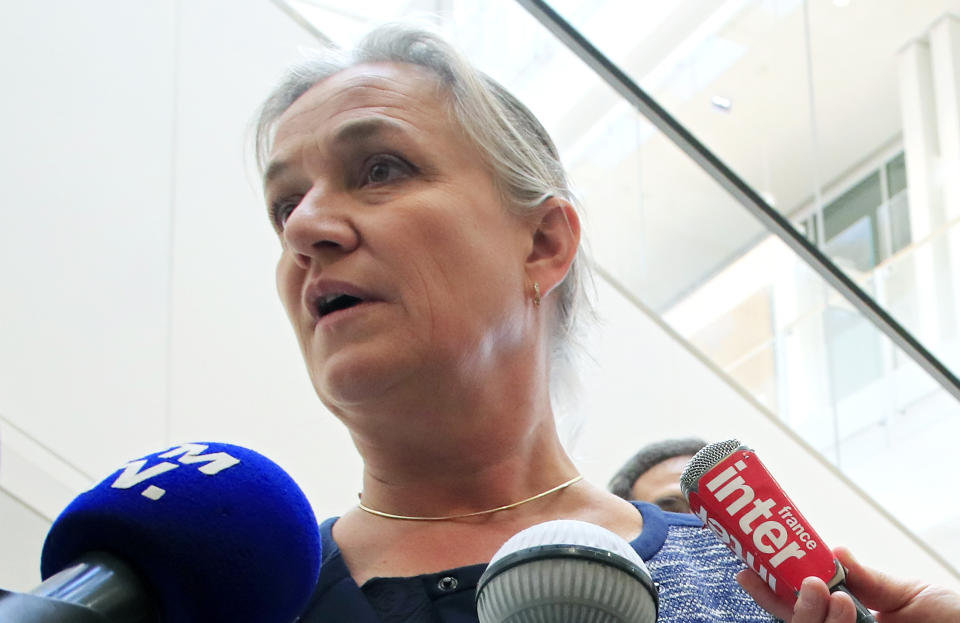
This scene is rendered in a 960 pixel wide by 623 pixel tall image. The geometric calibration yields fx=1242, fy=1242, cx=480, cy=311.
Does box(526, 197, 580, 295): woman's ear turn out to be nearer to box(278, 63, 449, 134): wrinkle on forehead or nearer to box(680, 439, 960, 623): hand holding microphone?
box(278, 63, 449, 134): wrinkle on forehead

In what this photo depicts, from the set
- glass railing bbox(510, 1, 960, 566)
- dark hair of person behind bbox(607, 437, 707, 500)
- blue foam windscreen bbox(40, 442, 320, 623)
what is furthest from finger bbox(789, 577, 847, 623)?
glass railing bbox(510, 1, 960, 566)

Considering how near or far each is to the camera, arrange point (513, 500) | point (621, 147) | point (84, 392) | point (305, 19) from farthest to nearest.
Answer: point (621, 147) < point (305, 19) < point (84, 392) < point (513, 500)

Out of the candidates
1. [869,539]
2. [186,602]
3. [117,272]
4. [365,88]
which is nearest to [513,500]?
[365,88]

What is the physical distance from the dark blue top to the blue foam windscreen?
0.79 ft

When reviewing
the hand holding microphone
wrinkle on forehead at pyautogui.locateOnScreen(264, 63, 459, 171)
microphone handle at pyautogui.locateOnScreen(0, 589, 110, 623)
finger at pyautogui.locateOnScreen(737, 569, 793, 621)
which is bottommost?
finger at pyautogui.locateOnScreen(737, 569, 793, 621)

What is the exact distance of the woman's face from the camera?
114 cm

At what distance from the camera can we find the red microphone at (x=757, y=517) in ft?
3.05

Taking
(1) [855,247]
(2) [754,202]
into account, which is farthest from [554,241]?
(1) [855,247]

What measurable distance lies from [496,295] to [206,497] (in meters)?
0.50

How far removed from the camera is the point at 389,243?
1168 millimetres

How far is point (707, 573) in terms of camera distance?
45.9 inches

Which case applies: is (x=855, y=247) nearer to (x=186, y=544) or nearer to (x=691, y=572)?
(x=691, y=572)

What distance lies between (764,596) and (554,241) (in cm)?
50

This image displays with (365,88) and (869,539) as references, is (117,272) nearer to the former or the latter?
(365,88)
